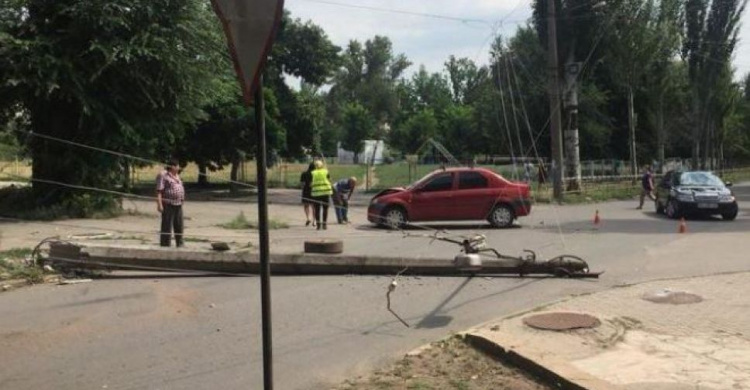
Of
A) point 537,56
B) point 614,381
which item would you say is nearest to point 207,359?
point 614,381

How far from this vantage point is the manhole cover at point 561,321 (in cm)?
770

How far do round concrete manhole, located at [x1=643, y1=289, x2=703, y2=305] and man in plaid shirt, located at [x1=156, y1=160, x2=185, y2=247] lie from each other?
27.4 ft

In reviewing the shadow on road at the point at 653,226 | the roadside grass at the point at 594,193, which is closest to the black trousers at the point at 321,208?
the shadow on road at the point at 653,226

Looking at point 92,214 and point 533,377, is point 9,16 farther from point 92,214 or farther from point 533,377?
point 533,377

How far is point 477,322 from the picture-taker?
855cm

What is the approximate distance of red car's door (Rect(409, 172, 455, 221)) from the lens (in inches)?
808

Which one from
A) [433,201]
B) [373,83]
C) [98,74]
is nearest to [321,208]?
[433,201]

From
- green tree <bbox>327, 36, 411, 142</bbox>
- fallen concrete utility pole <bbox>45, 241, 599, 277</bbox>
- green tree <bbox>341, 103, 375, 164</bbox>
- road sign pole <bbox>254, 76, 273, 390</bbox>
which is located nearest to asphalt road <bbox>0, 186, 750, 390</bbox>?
fallen concrete utility pole <bbox>45, 241, 599, 277</bbox>

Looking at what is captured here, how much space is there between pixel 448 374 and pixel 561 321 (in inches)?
81.6

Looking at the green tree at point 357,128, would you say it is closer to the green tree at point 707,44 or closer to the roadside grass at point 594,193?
the green tree at point 707,44

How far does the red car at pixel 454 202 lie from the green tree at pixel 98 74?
23.1 ft

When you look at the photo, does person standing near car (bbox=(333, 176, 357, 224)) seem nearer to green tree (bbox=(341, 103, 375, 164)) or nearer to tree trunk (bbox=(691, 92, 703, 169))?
tree trunk (bbox=(691, 92, 703, 169))

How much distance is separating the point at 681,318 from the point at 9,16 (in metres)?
19.3

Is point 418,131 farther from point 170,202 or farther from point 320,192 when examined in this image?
point 170,202
